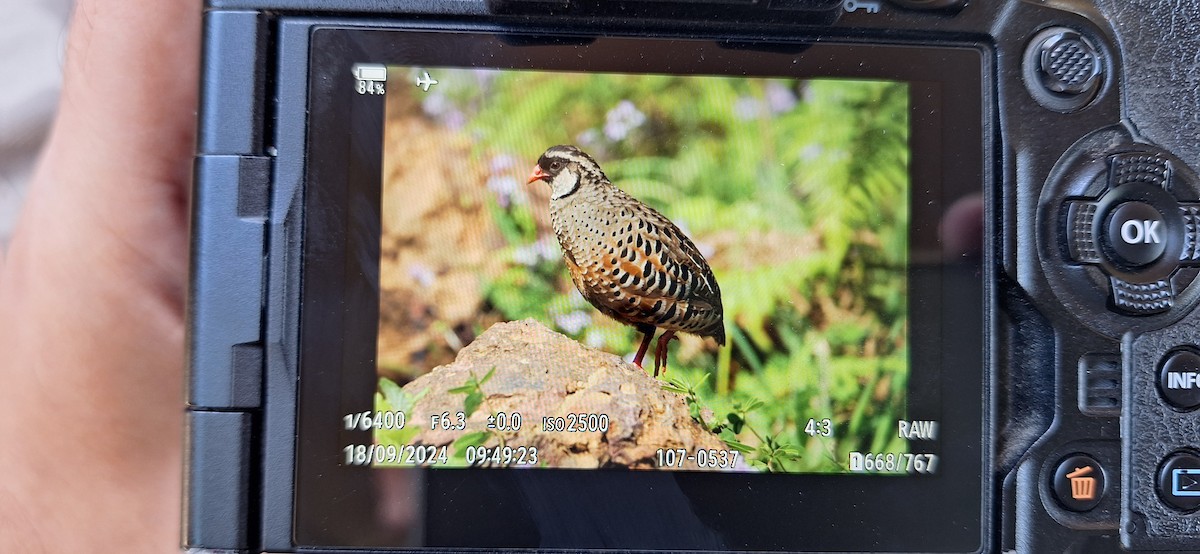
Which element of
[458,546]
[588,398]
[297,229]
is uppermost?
[297,229]

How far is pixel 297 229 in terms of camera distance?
583mm

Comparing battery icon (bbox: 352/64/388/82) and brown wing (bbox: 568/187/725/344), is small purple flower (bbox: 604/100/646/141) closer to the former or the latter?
brown wing (bbox: 568/187/725/344)

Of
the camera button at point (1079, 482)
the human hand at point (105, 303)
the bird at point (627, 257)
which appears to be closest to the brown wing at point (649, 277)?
the bird at point (627, 257)

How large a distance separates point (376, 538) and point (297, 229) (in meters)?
0.24

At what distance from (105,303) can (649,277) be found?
0.50m

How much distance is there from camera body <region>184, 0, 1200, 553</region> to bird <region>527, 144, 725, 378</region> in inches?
0.9

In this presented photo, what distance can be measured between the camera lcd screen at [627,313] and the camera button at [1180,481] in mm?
132

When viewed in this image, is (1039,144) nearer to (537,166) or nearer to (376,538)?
(537,166)

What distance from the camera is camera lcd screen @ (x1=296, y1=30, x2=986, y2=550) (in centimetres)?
59

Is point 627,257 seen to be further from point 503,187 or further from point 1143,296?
point 1143,296

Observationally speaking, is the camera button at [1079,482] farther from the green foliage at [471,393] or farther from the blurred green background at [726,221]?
the green foliage at [471,393]

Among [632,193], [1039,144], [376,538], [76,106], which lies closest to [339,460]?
[376,538]

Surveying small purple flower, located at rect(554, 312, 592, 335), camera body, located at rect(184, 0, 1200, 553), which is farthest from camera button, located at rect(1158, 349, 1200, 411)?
small purple flower, located at rect(554, 312, 592, 335)

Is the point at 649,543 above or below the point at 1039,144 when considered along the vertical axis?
below
